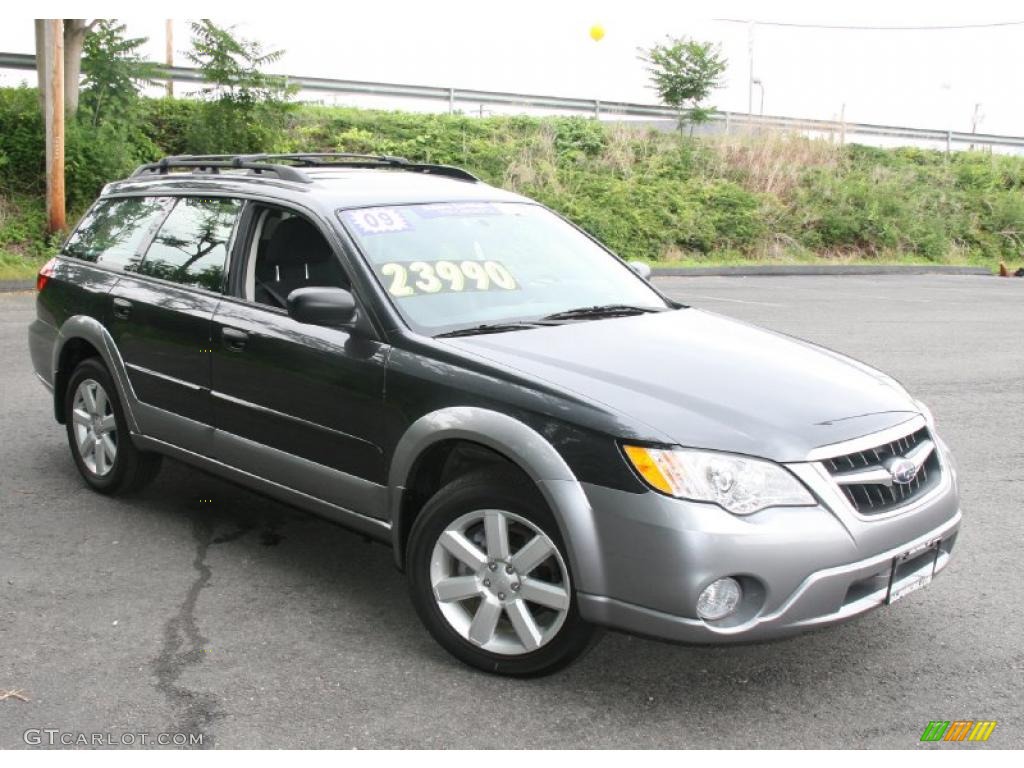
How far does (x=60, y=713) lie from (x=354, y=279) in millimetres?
1862

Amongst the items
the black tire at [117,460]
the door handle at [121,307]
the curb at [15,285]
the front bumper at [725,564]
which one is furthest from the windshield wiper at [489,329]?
the curb at [15,285]

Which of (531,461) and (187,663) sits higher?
(531,461)

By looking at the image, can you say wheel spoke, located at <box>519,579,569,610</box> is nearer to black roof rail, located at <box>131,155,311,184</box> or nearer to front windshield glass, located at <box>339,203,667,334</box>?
front windshield glass, located at <box>339,203,667,334</box>

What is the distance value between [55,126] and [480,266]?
13066 mm

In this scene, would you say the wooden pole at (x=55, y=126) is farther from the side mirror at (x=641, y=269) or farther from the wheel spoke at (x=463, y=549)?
the wheel spoke at (x=463, y=549)

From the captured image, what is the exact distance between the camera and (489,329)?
4398mm

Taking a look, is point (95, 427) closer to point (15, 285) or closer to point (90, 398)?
point (90, 398)

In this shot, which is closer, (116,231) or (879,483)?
(879,483)

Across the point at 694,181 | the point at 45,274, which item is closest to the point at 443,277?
the point at 45,274

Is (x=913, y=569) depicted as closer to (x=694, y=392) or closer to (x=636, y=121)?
(x=694, y=392)

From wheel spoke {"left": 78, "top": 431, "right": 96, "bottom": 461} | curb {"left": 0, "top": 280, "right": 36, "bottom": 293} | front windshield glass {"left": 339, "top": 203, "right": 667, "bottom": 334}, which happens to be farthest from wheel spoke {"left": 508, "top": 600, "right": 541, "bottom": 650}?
curb {"left": 0, "top": 280, "right": 36, "bottom": 293}

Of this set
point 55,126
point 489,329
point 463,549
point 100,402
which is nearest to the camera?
point 463,549

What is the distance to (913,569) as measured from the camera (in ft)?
12.8

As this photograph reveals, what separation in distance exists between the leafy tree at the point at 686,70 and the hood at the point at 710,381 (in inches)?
871
